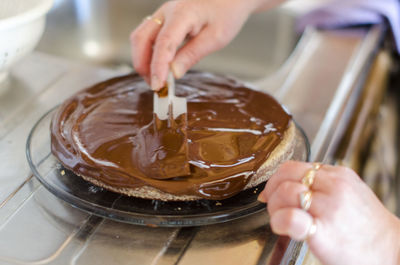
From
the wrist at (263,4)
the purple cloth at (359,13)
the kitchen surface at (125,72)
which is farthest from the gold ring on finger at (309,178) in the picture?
the purple cloth at (359,13)

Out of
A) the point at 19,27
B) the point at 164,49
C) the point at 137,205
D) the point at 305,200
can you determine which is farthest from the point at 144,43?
the point at 305,200

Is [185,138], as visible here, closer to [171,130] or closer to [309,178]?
[171,130]

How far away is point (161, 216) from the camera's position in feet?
1.96

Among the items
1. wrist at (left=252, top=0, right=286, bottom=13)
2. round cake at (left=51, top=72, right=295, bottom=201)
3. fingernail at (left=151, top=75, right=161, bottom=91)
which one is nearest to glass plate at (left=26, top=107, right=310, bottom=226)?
round cake at (left=51, top=72, right=295, bottom=201)

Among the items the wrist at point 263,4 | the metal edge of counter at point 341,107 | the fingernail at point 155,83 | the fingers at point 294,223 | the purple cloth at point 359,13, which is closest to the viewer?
the fingers at point 294,223

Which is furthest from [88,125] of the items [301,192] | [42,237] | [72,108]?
[301,192]

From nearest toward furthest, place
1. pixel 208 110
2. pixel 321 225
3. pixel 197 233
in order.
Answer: pixel 321 225 → pixel 197 233 → pixel 208 110

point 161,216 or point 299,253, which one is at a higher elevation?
point 161,216

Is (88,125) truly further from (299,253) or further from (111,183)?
(299,253)

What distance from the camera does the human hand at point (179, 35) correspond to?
77 centimetres

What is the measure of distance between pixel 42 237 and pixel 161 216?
0.15 m

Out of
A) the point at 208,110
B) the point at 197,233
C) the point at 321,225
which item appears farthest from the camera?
the point at 208,110

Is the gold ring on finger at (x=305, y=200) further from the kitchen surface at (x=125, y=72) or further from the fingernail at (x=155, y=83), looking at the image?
the fingernail at (x=155, y=83)

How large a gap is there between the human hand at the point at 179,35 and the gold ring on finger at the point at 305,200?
324mm
